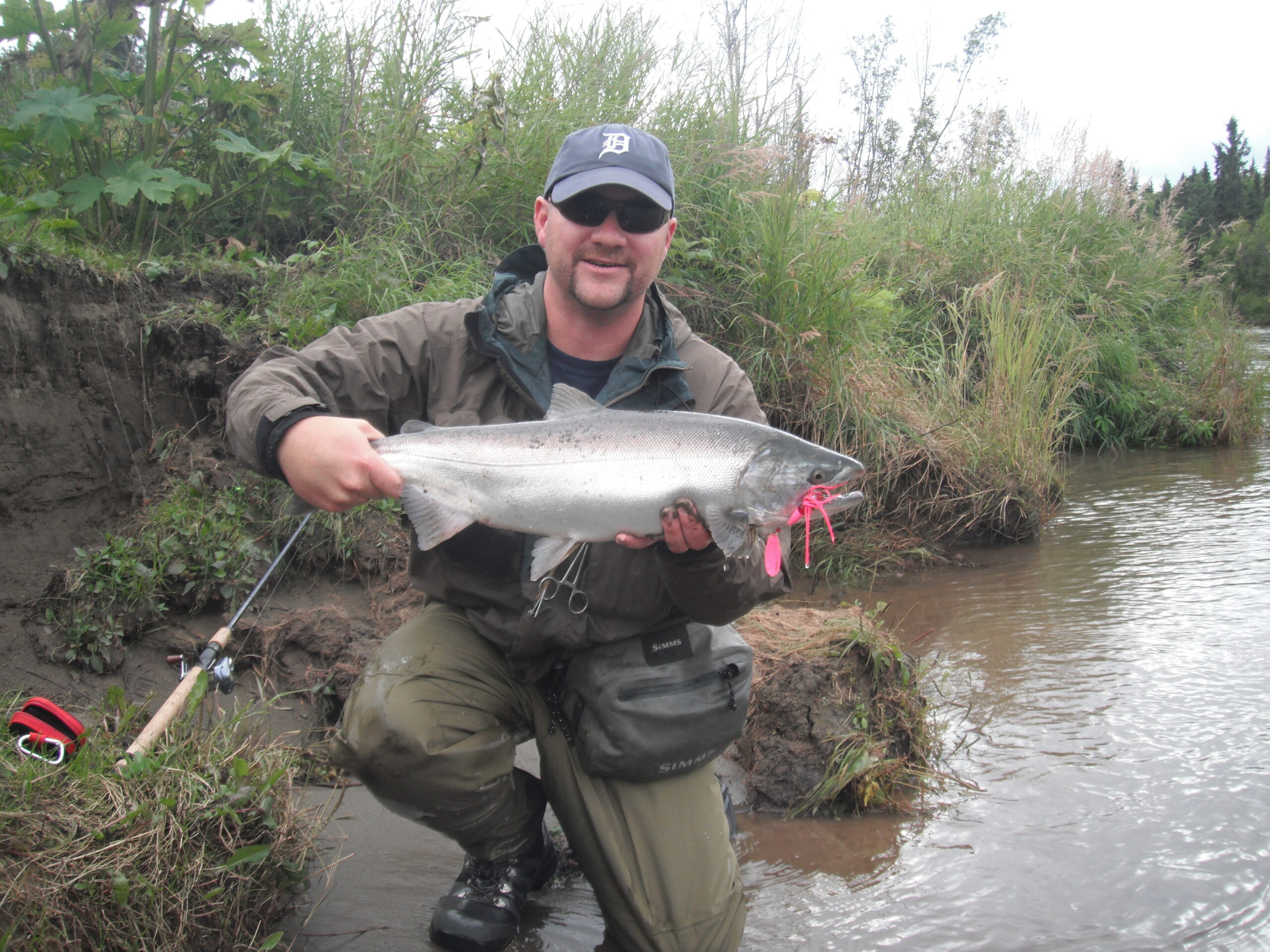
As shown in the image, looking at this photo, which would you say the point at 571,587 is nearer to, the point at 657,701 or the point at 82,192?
the point at 657,701

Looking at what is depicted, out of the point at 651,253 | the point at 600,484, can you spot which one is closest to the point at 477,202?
the point at 651,253

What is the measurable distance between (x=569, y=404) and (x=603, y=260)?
60 cm

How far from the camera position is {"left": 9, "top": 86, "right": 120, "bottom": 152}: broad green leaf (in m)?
4.29

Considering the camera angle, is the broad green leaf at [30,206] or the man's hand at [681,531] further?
the broad green leaf at [30,206]

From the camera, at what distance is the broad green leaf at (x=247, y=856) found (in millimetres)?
2127

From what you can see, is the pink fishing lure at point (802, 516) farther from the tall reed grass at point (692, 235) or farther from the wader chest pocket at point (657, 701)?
the tall reed grass at point (692, 235)

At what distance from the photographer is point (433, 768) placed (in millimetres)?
2428

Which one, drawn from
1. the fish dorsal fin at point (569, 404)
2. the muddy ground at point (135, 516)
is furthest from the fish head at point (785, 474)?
the muddy ground at point (135, 516)

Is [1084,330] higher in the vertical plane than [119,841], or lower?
higher

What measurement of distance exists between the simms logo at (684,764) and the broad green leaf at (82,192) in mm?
4270

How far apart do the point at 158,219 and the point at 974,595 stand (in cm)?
560

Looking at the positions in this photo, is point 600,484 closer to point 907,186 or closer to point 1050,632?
point 1050,632

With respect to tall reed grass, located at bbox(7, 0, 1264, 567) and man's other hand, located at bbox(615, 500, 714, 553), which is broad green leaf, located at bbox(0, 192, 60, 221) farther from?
man's other hand, located at bbox(615, 500, 714, 553)

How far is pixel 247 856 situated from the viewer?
2156 mm
